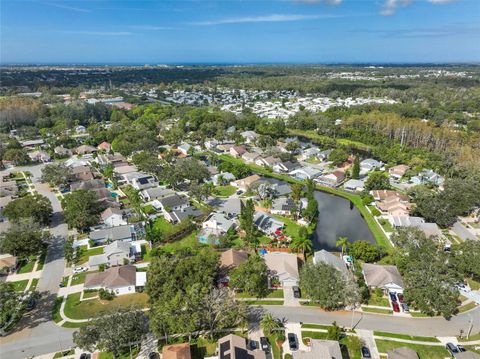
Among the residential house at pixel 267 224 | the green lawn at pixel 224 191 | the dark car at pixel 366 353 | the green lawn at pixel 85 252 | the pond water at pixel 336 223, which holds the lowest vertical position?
the pond water at pixel 336 223

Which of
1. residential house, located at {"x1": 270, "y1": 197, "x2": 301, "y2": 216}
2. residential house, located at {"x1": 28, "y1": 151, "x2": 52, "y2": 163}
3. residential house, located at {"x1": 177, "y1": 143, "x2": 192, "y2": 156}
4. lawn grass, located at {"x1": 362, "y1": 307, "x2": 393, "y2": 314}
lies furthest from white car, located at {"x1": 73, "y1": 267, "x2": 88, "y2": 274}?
residential house, located at {"x1": 28, "y1": 151, "x2": 52, "y2": 163}

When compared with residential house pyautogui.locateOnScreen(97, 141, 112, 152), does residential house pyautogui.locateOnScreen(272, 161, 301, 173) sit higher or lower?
lower

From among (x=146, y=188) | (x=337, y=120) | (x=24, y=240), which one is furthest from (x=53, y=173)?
(x=337, y=120)

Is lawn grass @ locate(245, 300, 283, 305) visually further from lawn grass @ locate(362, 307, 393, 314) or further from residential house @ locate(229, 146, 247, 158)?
residential house @ locate(229, 146, 247, 158)

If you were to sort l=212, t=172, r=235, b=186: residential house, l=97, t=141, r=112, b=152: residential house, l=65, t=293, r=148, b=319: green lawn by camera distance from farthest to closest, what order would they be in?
l=97, t=141, r=112, b=152: residential house < l=212, t=172, r=235, b=186: residential house < l=65, t=293, r=148, b=319: green lawn

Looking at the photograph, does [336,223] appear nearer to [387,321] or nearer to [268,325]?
[387,321]

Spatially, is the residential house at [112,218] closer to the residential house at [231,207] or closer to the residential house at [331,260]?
the residential house at [231,207]

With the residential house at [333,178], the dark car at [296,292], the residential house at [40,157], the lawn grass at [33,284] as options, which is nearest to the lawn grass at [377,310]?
the dark car at [296,292]
